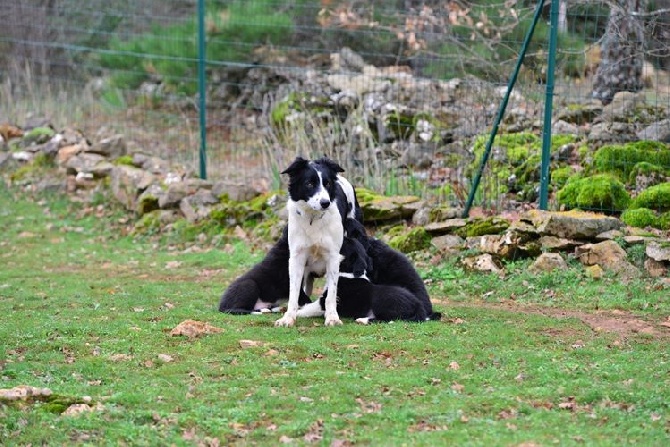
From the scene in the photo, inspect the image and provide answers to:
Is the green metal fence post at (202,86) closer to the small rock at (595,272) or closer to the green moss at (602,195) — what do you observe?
the green moss at (602,195)

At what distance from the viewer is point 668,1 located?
11.8m

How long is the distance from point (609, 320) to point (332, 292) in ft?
7.62

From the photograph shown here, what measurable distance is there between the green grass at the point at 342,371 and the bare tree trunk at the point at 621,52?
9.67 feet

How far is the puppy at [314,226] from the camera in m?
8.03

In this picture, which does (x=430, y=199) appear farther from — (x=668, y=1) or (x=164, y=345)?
(x=164, y=345)

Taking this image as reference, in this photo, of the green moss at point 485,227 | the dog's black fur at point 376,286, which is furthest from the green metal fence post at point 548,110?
the dog's black fur at point 376,286

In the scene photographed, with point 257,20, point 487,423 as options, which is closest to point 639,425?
point 487,423

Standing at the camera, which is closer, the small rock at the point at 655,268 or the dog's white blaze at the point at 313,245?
the dog's white blaze at the point at 313,245

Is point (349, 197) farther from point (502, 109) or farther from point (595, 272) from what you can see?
point (502, 109)

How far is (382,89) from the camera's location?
545 inches

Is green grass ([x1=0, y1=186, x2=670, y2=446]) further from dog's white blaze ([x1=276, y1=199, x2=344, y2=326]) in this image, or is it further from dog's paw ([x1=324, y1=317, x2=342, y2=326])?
dog's white blaze ([x1=276, y1=199, x2=344, y2=326])

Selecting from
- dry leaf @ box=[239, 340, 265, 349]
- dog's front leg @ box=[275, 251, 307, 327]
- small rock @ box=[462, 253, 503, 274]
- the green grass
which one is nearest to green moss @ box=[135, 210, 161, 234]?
the green grass

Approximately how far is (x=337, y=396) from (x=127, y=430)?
127 centimetres

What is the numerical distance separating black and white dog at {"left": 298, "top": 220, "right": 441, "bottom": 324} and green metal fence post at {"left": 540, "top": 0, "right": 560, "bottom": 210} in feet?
8.90
